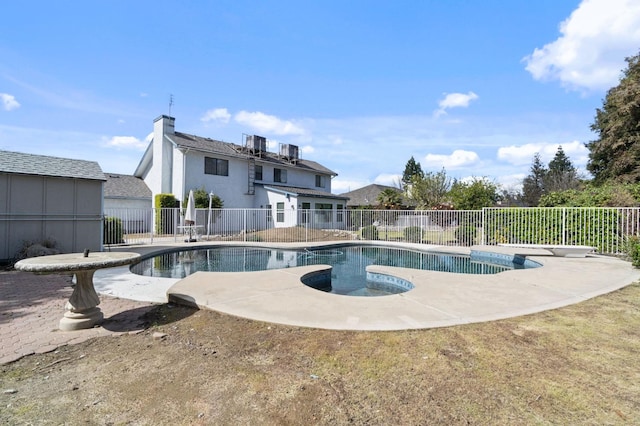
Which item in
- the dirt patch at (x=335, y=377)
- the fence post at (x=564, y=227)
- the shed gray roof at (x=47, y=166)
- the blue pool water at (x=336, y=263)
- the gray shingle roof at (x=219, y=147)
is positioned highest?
the gray shingle roof at (x=219, y=147)

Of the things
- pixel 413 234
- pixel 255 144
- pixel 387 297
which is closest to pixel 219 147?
pixel 255 144

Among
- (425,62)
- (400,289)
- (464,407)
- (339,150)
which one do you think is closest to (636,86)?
(425,62)

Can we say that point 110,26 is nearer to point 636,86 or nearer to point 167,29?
point 167,29

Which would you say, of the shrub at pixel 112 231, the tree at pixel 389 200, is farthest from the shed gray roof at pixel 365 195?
the shrub at pixel 112 231

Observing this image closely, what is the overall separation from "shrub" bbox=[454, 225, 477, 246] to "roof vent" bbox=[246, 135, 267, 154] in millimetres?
16729

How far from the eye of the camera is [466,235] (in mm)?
15633

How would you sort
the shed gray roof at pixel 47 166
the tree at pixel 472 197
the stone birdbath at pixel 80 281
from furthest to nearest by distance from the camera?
1. the tree at pixel 472 197
2. the shed gray roof at pixel 47 166
3. the stone birdbath at pixel 80 281

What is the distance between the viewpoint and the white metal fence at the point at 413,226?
11375mm

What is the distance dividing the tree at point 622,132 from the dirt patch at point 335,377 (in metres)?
21.8

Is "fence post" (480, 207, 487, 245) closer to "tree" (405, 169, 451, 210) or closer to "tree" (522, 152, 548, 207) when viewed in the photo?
"tree" (405, 169, 451, 210)

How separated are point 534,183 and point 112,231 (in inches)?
1872

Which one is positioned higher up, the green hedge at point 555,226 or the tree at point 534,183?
the tree at point 534,183

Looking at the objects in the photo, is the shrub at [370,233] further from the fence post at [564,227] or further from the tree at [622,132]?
the tree at [622,132]

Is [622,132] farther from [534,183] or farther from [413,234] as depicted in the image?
[534,183]
